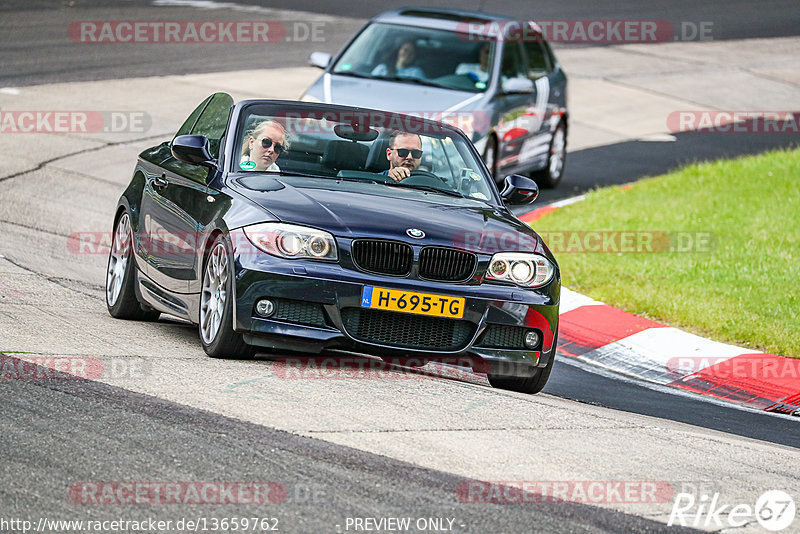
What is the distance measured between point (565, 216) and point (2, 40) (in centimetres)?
1217

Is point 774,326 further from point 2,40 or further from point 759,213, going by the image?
point 2,40

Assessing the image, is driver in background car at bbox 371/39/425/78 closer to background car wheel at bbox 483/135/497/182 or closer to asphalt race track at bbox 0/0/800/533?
background car wheel at bbox 483/135/497/182

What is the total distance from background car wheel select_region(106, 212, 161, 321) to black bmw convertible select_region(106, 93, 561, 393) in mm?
136

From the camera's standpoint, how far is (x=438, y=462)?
580 centimetres

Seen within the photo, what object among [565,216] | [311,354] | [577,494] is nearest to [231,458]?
[577,494]

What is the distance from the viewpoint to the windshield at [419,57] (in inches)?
583

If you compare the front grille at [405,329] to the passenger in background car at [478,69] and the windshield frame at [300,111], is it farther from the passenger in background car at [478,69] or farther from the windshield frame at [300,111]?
the passenger in background car at [478,69]

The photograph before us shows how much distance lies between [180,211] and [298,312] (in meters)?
1.45

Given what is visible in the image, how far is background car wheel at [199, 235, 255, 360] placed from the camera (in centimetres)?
743

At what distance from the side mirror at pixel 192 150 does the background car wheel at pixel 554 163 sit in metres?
9.25

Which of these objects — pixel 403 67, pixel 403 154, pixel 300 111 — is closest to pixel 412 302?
pixel 403 154

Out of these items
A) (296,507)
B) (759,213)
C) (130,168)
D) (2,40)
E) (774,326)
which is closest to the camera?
(296,507)

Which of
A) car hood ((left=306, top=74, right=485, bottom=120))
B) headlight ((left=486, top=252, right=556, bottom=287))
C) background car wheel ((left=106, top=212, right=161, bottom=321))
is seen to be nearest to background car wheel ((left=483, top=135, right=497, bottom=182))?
car hood ((left=306, top=74, right=485, bottom=120))

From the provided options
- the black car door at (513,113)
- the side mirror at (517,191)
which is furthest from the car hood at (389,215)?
the black car door at (513,113)
